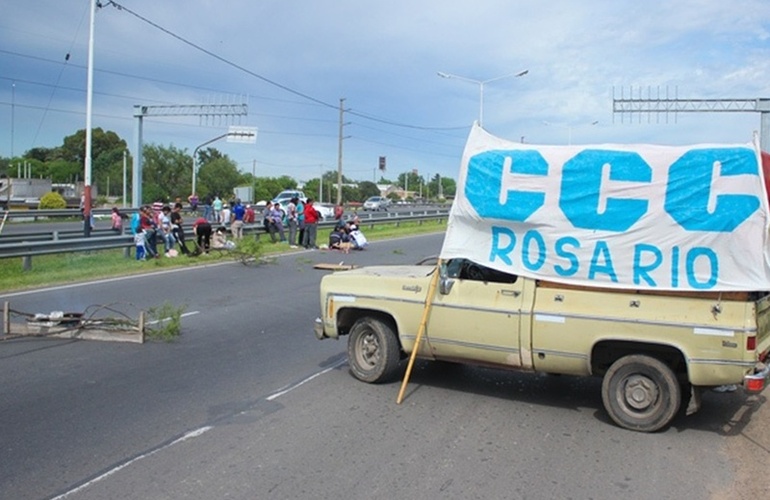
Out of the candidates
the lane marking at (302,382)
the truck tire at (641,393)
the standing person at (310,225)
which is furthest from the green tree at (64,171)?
the truck tire at (641,393)

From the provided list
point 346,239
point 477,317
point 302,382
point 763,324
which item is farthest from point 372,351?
point 346,239

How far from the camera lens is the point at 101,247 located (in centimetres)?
2017

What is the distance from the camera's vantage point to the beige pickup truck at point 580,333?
6.04 m

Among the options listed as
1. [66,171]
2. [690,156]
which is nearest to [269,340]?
[690,156]

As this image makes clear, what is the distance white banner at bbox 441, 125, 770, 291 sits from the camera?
20.2 feet

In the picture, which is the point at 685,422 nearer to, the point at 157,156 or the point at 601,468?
the point at 601,468

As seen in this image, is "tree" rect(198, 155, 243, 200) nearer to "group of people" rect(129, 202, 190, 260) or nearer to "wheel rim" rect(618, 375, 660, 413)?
"group of people" rect(129, 202, 190, 260)

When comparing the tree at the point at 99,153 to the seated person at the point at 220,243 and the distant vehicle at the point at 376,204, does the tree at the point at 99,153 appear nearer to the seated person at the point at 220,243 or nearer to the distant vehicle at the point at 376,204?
the distant vehicle at the point at 376,204

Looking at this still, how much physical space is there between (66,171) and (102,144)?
24.8 feet

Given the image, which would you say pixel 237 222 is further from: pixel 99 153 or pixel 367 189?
pixel 367 189

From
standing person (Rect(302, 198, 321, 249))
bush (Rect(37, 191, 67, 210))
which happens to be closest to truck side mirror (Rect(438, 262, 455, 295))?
standing person (Rect(302, 198, 321, 249))

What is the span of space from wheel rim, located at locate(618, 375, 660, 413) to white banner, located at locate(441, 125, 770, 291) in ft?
2.67

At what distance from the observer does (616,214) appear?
21.8ft

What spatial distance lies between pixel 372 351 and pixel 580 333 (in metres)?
2.35
